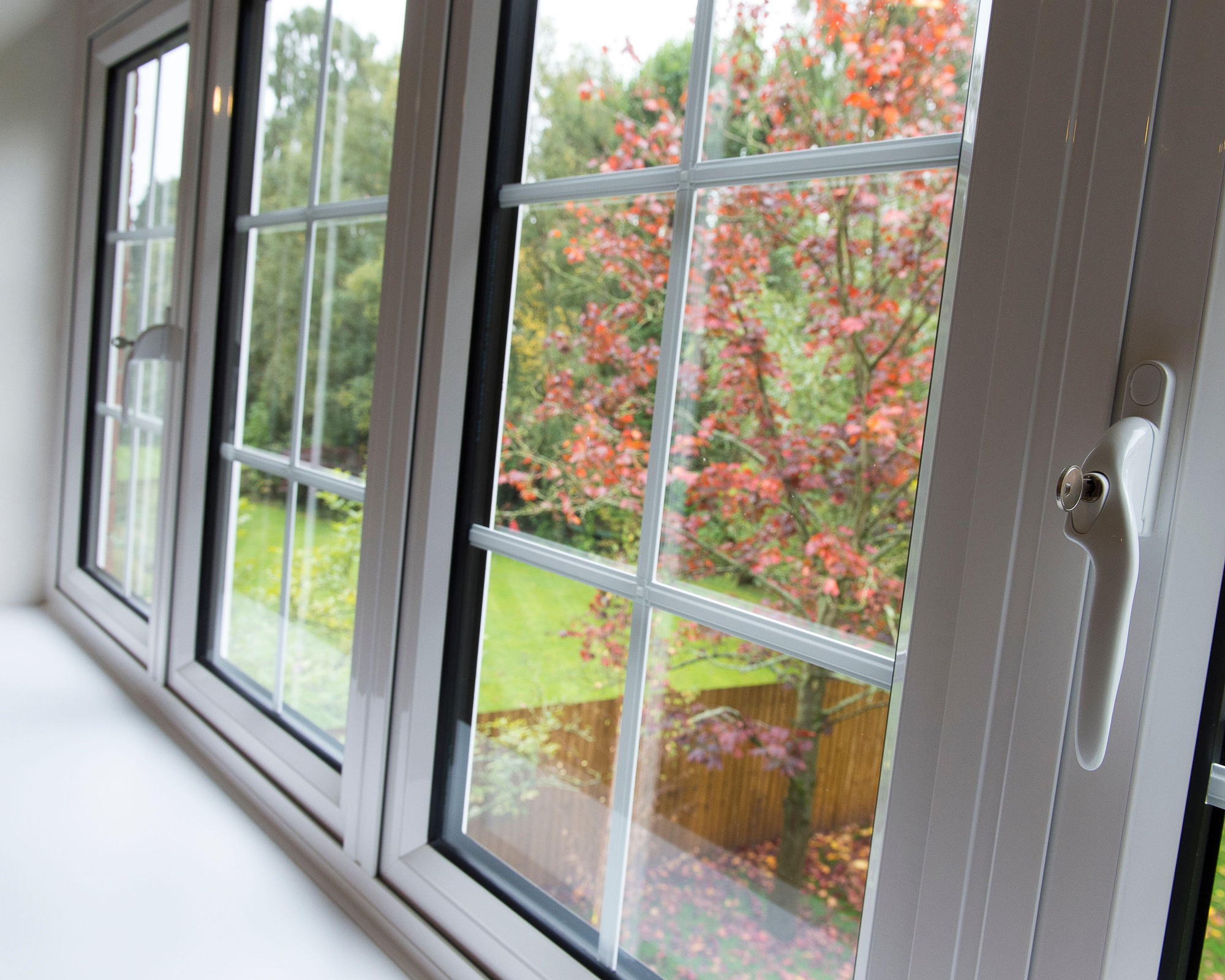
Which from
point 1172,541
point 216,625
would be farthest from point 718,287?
point 216,625

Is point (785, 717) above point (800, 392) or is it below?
below

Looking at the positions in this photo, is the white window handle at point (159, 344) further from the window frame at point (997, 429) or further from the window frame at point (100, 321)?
the window frame at point (997, 429)

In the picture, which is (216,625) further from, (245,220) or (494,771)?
(494,771)

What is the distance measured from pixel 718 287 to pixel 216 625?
138 cm

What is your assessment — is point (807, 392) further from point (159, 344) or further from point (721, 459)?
point (159, 344)

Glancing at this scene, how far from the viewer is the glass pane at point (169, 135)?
2094 millimetres

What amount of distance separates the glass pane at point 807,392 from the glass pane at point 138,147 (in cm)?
188

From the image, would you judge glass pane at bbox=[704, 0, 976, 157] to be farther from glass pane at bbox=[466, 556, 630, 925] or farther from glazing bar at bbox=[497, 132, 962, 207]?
glass pane at bbox=[466, 556, 630, 925]

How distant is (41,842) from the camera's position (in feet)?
4.19

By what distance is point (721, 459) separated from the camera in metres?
0.96

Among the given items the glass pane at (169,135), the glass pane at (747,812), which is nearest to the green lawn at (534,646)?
the glass pane at (747,812)

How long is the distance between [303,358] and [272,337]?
0.16m

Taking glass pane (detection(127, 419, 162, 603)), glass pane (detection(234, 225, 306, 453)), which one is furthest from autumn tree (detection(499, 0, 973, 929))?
glass pane (detection(127, 419, 162, 603))

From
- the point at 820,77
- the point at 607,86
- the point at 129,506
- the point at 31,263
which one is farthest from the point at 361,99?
the point at 31,263
